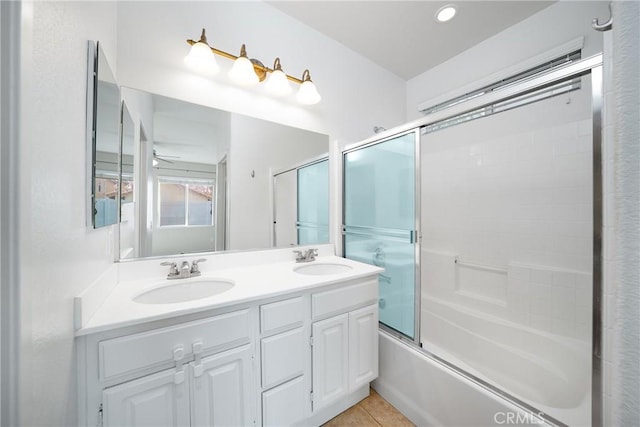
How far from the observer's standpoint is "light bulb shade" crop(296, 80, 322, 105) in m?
1.70

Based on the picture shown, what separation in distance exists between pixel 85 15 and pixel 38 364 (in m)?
1.05

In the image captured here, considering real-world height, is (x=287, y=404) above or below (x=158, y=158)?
below

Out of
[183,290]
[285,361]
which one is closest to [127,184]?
[183,290]

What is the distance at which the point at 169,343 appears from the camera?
853 millimetres

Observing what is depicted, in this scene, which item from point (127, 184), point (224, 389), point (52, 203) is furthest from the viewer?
point (127, 184)

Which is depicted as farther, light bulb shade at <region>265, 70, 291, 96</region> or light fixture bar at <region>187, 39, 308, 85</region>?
light bulb shade at <region>265, 70, 291, 96</region>

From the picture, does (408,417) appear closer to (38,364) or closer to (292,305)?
(292,305)

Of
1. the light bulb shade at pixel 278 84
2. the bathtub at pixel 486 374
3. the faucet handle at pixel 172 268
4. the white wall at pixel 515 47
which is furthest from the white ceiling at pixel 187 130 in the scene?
the white wall at pixel 515 47

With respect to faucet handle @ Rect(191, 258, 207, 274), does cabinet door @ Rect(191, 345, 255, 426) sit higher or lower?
lower

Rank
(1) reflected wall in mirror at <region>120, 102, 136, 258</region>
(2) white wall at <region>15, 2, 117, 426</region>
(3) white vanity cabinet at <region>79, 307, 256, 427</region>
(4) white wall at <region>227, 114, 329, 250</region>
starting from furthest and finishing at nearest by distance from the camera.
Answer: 1. (4) white wall at <region>227, 114, 329, 250</region>
2. (1) reflected wall in mirror at <region>120, 102, 136, 258</region>
3. (3) white vanity cabinet at <region>79, 307, 256, 427</region>
4. (2) white wall at <region>15, 2, 117, 426</region>

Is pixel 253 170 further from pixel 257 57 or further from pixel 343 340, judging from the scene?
pixel 343 340

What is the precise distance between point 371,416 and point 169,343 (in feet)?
4.11

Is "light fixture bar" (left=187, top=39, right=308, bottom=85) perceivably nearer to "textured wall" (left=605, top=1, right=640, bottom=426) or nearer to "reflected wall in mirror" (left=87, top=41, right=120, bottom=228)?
"reflected wall in mirror" (left=87, top=41, right=120, bottom=228)

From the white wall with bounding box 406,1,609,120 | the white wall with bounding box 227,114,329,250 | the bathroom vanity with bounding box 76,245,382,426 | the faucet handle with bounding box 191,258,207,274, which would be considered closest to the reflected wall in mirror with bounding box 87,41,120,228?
the bathroom vanity with bounding box 76,245,382,426
